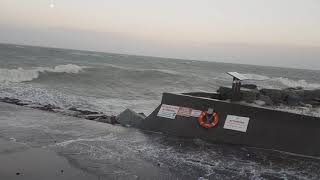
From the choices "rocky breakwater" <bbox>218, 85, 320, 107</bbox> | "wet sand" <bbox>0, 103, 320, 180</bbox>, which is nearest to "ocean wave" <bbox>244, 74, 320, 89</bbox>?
"rocky breakwater" <bbox>218, 85, 320, 107</bbox>

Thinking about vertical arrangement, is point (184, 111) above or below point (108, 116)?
above

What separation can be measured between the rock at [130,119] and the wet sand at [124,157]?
0.49 metres

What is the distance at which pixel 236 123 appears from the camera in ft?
23.7

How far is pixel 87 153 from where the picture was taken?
6188 mm

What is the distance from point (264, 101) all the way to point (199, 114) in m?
Result: 10.5

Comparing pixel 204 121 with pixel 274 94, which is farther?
pixel 274 94

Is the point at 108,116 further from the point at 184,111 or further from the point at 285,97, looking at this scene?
the point at 285,97

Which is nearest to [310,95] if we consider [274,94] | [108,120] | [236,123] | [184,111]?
[274,94]

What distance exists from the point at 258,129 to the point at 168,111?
1.99 m

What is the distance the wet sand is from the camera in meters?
5.25

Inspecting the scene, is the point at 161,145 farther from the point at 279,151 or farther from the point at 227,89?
the point at 227,89

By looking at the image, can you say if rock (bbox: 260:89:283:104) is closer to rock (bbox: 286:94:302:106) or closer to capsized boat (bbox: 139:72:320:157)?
rock (bbox: 286:94:302:106)

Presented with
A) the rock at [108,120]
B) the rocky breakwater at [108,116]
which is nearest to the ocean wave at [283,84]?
the rocky breakwater at [108,116]

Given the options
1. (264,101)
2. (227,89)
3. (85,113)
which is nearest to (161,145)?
(85,113)
